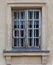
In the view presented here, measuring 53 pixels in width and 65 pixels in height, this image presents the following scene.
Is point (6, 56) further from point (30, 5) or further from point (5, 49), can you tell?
point (30, 5)

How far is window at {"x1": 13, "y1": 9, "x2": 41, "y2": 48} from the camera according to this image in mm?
8328

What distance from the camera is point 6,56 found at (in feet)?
26.4

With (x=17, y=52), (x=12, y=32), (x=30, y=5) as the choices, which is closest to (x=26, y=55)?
(x=17, y=52)

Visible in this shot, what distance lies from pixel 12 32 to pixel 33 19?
806 millimetres

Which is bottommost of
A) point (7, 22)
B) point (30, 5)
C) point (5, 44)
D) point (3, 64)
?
point (3, 64)

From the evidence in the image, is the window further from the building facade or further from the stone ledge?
the stone ledge

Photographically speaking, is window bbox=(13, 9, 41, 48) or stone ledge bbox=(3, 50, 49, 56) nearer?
stone ledge bbox=(3, 50, 49, 56)

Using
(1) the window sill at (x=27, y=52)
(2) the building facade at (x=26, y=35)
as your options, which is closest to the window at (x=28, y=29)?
(2) the building facade at (x=26, y=35)

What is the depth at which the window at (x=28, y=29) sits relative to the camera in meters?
8.33

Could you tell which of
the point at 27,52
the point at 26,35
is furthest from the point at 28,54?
the point at 26,35

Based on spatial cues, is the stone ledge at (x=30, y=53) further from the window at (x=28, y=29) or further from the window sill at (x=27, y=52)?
the window at (x=28, y=29)

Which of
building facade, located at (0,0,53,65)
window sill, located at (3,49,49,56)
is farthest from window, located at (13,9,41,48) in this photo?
window sill, located at (3,49,49,56)

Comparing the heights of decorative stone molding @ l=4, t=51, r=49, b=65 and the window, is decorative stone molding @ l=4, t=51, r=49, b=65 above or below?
below

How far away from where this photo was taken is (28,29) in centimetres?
835
